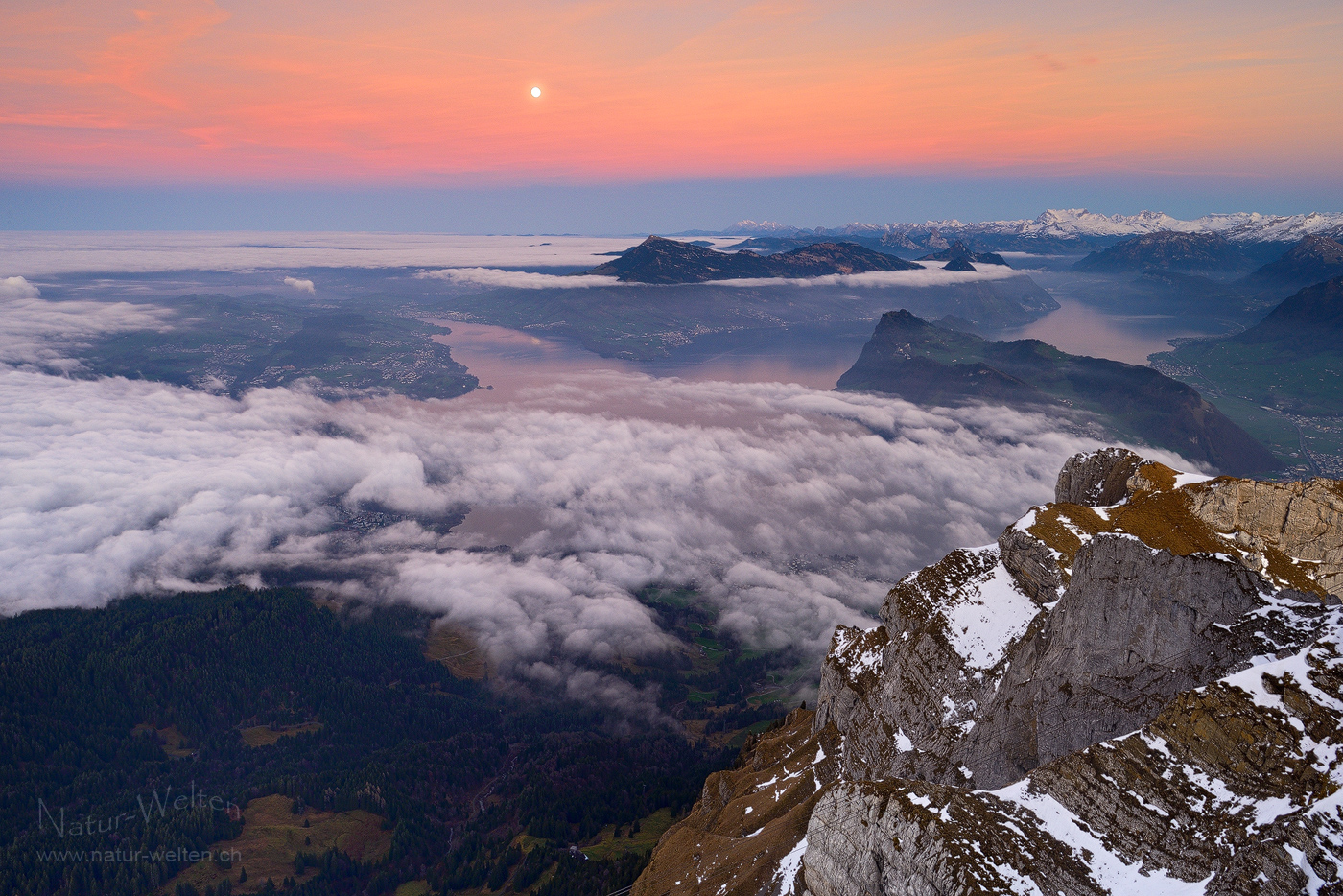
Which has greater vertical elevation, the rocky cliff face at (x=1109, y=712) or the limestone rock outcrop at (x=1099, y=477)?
the limestone rock outcrop at (x=1099, y=477)

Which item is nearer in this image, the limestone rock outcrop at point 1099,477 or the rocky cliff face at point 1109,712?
the rocky cliff face at point 1109,712

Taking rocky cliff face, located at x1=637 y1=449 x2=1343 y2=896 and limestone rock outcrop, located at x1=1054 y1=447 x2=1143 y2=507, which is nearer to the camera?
rocky cliff face, located at x1=637 y1=449 x2=1343 y2=896

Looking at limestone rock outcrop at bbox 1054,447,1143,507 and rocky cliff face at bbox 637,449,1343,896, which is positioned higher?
limestone rock outcrop at bbox 1054,447,1143,507

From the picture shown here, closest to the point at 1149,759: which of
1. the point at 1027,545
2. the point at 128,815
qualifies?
the point at 1027,545

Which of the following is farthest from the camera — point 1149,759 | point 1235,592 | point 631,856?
point 631,856

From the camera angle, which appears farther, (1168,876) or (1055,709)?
(1055,709)

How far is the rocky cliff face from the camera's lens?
29953mm

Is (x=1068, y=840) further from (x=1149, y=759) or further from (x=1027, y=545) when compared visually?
(x=1027, y=545)

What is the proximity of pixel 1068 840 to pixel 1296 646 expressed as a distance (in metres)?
17.9

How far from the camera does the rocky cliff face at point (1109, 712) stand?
29953 mm

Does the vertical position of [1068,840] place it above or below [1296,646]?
below

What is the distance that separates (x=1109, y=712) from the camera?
4247 cm

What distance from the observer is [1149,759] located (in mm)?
32812

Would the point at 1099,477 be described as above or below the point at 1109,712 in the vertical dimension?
above
